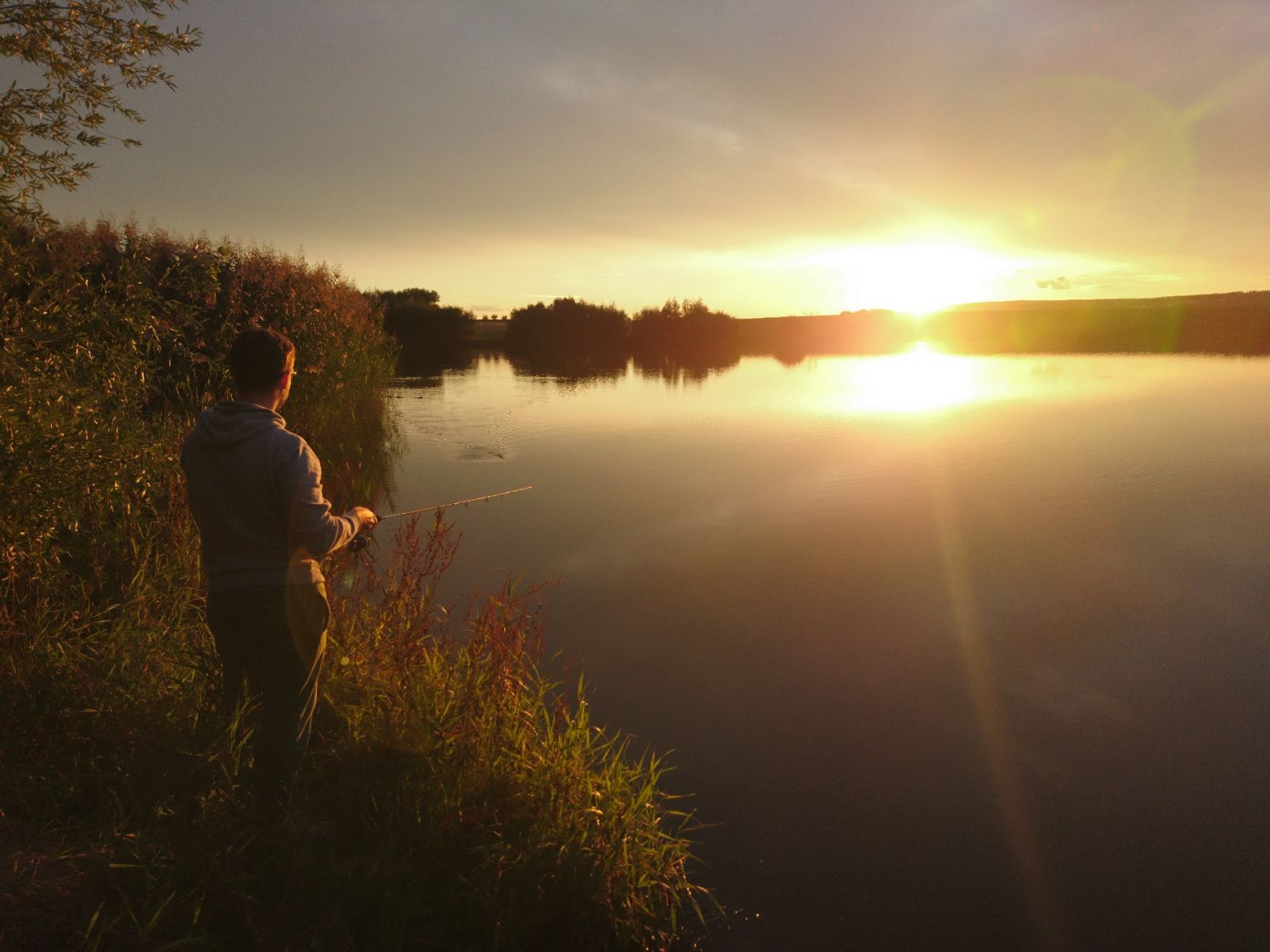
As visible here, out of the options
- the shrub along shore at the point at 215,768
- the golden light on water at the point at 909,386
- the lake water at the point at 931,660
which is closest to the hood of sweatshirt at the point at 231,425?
the shrub along shore at the point at 215,768

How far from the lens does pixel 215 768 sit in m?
2.93

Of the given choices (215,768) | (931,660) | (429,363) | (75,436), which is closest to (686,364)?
(429,363)

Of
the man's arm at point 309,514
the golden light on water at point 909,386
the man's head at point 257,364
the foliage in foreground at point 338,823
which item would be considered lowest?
the foliage in foreground at point 338,823

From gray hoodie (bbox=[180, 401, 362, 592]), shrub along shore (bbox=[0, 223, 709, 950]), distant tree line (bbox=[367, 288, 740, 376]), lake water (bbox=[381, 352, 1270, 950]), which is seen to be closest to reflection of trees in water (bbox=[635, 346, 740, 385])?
distant tree line (bbox=[367, 288, 740, 376])

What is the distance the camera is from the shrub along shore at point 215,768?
242cm

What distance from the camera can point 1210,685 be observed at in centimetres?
468

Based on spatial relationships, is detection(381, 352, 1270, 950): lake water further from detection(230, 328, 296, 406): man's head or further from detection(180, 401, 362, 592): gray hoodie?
detection(230, 328, 296, 406): man's head

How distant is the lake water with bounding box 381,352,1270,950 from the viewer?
3145mm

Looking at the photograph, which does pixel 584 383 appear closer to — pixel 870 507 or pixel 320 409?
pixel 320 409

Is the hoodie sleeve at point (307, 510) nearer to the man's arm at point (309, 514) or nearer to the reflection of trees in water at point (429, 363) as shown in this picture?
the man's arm at point (309, 514)

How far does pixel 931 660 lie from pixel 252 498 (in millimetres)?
4252

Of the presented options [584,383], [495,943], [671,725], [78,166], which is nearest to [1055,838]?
[671,725]

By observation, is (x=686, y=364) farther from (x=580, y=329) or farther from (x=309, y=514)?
(x=309, y=514)

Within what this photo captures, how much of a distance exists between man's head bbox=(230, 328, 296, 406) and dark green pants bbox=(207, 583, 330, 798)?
674mm
